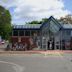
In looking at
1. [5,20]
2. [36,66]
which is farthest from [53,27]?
[36,66]

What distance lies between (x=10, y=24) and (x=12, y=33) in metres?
1.75

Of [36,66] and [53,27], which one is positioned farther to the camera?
[53,27]

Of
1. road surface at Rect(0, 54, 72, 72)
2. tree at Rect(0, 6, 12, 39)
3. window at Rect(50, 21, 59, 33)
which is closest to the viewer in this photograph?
road surface at Rect(0, 54, 72, 72)

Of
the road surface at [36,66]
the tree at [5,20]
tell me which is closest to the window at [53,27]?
the tree at [5,20]

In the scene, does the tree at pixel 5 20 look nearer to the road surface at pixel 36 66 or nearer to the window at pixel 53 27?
the window at pixel 53 27

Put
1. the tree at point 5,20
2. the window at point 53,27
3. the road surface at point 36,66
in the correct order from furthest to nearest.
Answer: the window at point 53,27, the tree at point 5,20, the road surface at point 36,66

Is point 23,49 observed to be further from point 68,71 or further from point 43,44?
point 68,71

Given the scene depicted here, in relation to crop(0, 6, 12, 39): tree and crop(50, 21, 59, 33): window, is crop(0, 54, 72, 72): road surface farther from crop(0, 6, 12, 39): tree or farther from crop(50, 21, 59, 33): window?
crop(50, 21, 59, 33): window

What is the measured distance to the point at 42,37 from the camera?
59500 mm

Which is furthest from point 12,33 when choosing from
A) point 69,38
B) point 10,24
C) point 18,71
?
point 18,71

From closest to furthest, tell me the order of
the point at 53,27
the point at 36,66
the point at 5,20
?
1. the point at 36,66
2. the point at 5,20
3. the point at 53,27

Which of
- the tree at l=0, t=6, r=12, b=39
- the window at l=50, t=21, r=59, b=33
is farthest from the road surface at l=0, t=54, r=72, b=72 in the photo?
the window at l=50, t=21, r=59, b=33

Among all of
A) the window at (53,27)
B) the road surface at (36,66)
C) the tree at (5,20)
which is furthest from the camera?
the window at (53,27)

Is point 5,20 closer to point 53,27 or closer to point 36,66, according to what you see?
point 53,27
